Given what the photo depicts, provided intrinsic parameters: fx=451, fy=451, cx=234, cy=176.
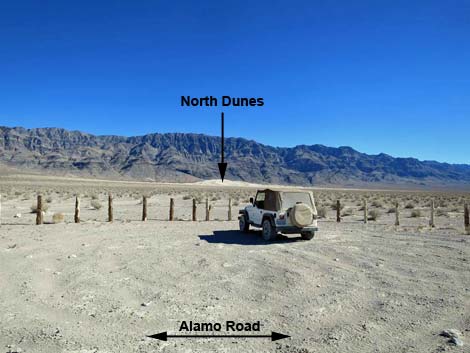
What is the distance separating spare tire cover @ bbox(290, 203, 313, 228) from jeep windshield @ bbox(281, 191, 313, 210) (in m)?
0.58

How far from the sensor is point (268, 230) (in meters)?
15.7

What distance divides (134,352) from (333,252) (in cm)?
854

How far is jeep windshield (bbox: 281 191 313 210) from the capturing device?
15.7m

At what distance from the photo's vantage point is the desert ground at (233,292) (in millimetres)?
6406

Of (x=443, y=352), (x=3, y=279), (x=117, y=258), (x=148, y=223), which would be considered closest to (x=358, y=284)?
(x=443, y=352)

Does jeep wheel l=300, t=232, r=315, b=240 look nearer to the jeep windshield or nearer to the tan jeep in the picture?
the tan jeep

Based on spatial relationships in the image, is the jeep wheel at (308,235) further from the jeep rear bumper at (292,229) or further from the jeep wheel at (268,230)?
the jeep wheel at (268,230)

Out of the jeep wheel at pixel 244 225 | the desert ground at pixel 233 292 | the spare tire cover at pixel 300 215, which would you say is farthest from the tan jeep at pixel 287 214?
the jeep wheel at pixel 244 225

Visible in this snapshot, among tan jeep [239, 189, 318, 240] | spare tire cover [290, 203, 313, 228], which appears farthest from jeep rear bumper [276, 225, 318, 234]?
spare tire cover [290, 203, 313, 228]

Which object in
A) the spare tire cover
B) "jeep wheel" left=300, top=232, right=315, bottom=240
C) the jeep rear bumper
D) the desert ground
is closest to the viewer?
the desert ground

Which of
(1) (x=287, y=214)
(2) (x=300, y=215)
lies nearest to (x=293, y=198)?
(1) (x=287, y=214)

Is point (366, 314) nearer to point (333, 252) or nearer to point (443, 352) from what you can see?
point (443, 352)

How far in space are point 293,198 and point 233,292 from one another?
24.7ft

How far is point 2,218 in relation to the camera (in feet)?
74.0
